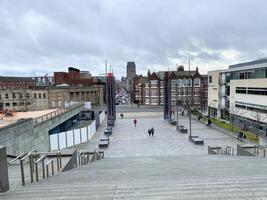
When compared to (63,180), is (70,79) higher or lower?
higher

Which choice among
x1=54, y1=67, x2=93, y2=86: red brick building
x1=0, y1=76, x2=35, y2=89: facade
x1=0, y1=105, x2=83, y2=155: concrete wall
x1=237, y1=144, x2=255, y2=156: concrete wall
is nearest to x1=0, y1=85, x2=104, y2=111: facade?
x1=0, y1=105, x2=83, y2=155: concrete wall

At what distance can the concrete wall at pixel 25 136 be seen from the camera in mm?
12422

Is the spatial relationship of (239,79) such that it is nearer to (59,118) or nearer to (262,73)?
(262,73)

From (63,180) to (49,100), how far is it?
156ft

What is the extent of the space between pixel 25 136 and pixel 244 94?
106 feet

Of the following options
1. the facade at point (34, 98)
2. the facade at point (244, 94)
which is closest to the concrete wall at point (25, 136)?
the facade at point (34, 98)

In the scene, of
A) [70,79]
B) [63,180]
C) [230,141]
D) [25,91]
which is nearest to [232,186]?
[63,180]

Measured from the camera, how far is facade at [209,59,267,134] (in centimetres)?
3288

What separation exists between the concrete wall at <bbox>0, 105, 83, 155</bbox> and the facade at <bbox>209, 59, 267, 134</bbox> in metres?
24.3

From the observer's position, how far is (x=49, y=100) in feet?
169

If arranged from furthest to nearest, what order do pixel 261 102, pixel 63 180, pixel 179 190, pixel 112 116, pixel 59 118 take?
pixel 112 116, pixel 261 102, pixel 59 118, pixel 63 180, pixel 179 190

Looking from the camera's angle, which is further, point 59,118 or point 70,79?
point 70,79

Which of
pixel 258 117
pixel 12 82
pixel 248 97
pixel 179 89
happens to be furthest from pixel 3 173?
pixel 12 82

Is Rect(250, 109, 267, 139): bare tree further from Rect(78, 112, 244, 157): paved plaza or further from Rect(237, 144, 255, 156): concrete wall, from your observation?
Rect(237, 144, 255, 156): concrete wall
